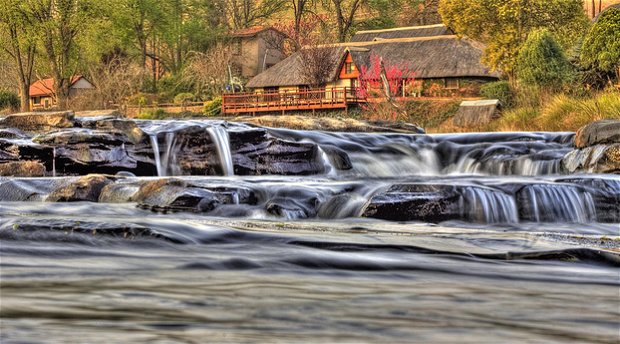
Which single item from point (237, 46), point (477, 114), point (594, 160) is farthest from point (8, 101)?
point (594, 160)

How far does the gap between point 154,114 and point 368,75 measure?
52.8 feet

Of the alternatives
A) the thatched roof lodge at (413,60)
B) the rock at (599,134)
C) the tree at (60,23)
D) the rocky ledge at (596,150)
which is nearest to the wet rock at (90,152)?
the rocky ledge at (596,150)

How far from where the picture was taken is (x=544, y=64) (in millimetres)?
30500

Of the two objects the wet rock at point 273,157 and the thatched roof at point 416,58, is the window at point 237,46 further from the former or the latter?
the wet rock at point 273,157

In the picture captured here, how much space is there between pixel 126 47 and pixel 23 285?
7267 cm

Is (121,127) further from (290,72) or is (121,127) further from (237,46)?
(237,46)

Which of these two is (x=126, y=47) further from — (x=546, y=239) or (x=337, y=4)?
(x=546, y=239)

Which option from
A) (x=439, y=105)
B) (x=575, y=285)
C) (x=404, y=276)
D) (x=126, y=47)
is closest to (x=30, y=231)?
(x=404, y=276)

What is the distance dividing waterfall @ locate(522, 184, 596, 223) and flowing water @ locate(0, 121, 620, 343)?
22mm

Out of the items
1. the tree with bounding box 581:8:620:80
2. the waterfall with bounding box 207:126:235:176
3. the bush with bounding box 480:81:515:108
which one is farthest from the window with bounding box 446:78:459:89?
the waterfall with bounding box 207:126:235:176

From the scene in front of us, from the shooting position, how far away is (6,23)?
48.2 metres

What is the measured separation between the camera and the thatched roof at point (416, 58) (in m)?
47.9

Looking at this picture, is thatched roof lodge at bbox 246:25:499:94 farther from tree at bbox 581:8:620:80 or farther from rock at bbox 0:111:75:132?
rock at bbox 0:111:75:132

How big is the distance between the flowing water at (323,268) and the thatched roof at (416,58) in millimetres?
36420
